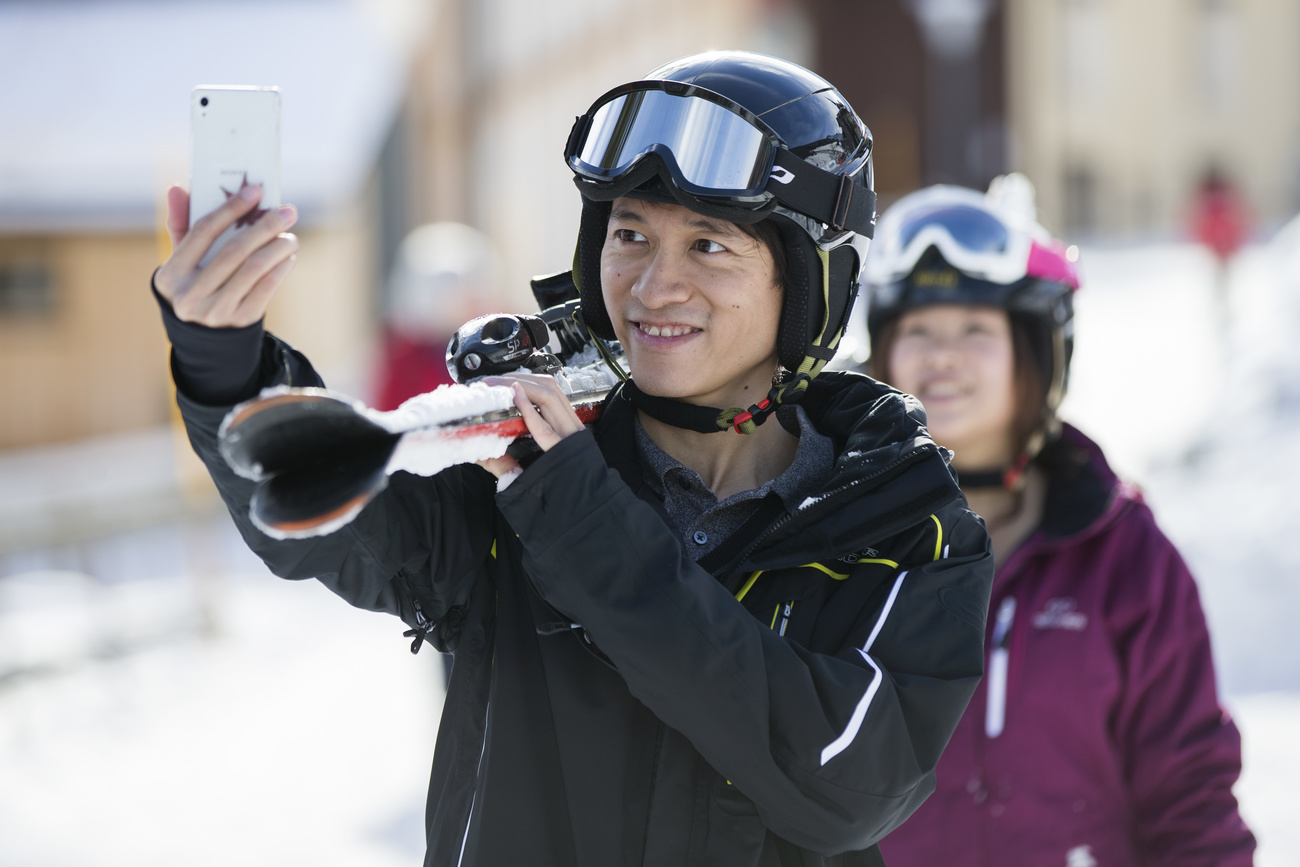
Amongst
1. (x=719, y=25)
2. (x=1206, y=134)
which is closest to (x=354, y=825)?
(x=719, y=25)

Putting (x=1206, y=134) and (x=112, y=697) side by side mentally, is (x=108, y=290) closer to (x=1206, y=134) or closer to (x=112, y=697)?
(x=112, y=697)

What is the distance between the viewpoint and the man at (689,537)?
1.54 m

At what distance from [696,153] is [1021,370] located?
1.65 metres

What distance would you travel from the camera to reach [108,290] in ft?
54.4

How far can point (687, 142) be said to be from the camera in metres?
1.82

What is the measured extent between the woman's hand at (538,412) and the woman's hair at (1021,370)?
176 cm

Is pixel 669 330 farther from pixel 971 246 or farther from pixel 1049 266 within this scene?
pixel 1049 266

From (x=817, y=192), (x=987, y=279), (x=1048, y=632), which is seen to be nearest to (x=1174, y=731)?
(x=1048, y=632)

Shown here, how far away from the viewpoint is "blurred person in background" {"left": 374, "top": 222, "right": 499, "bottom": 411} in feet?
22.4

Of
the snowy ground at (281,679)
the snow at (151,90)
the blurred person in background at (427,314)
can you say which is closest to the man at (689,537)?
the snowy ground at (281,679)

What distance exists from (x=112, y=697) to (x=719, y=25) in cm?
1849

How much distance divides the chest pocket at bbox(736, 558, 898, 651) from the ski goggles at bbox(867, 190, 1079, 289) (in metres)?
1.61

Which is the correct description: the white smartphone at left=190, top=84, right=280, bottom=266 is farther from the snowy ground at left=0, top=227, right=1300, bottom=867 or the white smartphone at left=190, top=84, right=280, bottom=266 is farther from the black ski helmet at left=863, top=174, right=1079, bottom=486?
the snowy ground at left=0, top=227, right=1300, bottom=867

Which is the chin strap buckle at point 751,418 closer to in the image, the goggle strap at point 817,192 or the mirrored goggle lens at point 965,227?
the goggle strap at point 817,192
